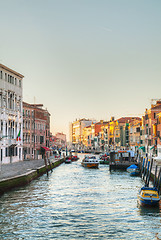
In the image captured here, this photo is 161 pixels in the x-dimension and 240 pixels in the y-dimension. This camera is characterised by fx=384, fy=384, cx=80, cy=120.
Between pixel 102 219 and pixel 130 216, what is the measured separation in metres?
2.22

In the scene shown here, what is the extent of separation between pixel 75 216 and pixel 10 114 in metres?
39.1

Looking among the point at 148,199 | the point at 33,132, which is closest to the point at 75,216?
the point at 148,199

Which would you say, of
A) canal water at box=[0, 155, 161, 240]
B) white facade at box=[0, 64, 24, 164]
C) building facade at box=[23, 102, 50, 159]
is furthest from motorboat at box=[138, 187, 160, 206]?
building facade at box=[23, 102, 50, 159]

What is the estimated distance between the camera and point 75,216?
2512 centimetres

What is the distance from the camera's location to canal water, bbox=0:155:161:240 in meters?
21.0

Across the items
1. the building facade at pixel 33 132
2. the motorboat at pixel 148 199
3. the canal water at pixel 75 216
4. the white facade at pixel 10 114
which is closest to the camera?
the canal water at pixel 75 216

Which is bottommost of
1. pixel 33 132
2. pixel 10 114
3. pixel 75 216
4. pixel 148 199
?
pixel 75 216

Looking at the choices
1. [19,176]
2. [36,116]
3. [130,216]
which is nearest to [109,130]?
[36,116]

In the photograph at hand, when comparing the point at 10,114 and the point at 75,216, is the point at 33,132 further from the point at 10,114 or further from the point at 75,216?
the point at 75,216

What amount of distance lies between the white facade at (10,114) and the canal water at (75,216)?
2342 centimetres

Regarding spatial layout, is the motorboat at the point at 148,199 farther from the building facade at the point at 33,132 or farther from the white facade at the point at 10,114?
the building facade at the point at 33,132

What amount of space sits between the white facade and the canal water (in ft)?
76.8

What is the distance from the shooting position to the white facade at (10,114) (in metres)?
58.5

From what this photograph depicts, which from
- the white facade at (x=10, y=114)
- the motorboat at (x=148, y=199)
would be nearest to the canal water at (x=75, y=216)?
the motorboat at (x=148, y=199)
